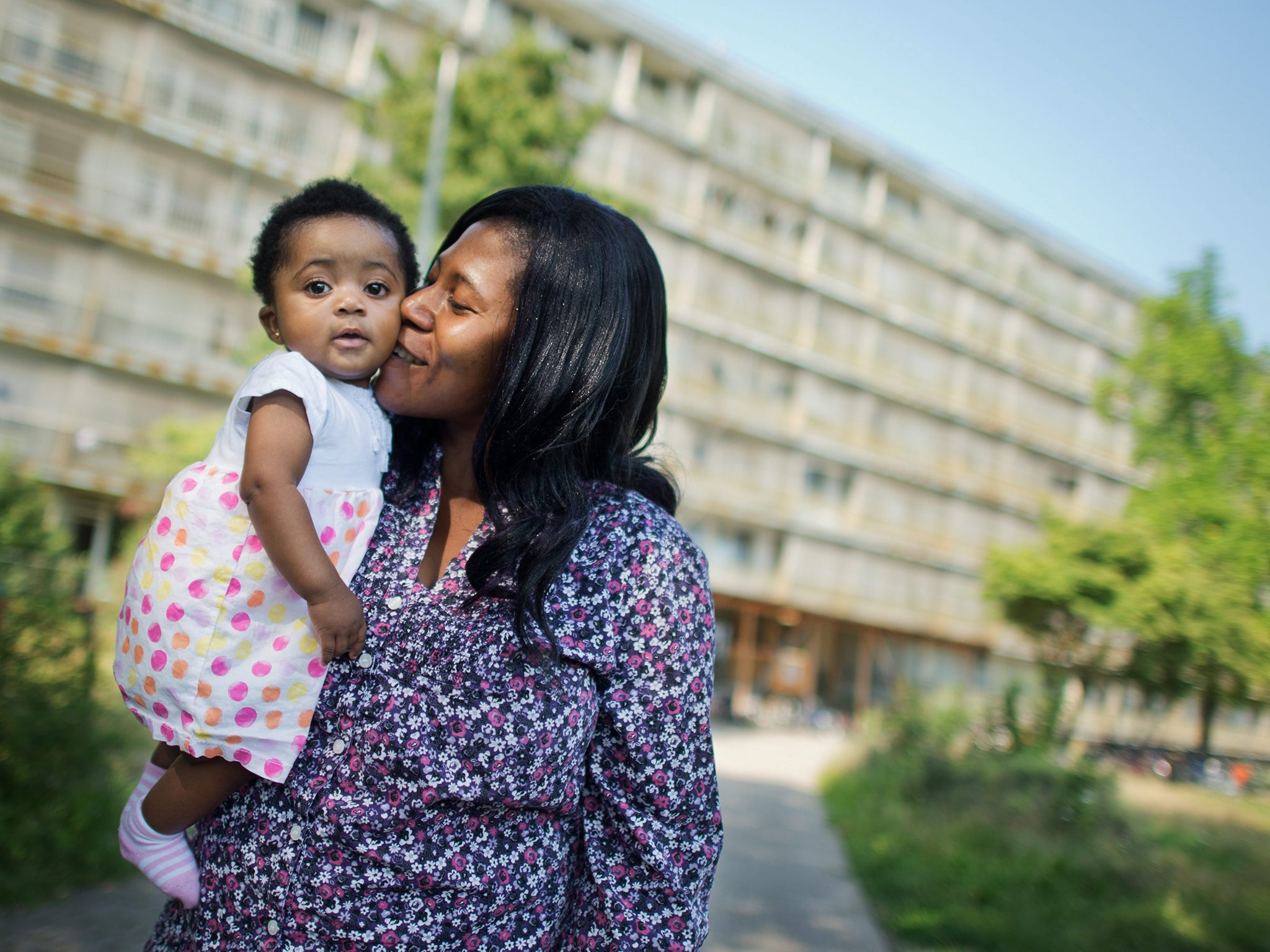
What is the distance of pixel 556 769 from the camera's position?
1.44 meters

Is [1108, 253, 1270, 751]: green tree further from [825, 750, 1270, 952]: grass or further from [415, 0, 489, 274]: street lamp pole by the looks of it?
[415, 0, 489, 274]: street lamp pole

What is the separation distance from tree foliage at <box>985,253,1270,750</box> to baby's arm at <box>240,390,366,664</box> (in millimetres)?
7078

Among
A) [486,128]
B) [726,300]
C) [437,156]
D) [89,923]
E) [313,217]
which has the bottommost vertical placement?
[89,923]

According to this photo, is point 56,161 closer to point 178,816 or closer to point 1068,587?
point 1068,587

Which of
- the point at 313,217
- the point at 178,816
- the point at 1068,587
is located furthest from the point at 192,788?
the point at 1068,587

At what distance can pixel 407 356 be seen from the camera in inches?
67.4

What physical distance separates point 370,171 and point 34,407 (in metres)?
11.5

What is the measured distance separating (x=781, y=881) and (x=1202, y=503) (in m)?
4.95

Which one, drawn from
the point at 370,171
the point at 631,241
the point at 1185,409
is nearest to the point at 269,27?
the point at 370,171

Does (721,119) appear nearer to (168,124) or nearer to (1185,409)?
(168,124)

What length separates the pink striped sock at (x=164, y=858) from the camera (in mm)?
1531

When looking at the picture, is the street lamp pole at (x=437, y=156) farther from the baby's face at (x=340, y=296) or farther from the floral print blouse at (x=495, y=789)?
the floral print blouse at (x=495, y=789)

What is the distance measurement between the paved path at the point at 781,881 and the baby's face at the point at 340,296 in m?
4.58

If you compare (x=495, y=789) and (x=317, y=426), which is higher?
(x=317, y=426)
